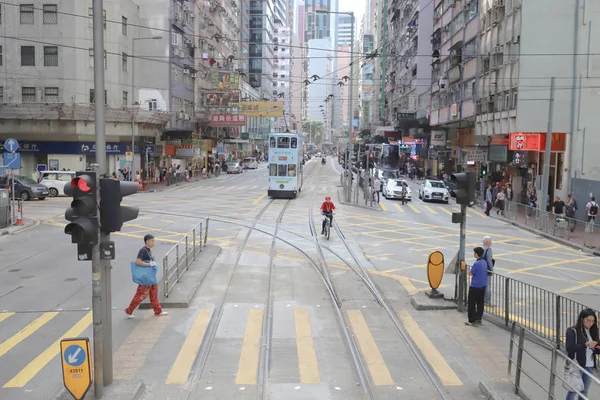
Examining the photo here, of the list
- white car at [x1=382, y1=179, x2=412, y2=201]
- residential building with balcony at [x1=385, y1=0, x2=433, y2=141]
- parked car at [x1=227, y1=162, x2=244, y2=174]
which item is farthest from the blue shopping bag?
parked car at [x1=227, y1=162, x2=244, y2=174]

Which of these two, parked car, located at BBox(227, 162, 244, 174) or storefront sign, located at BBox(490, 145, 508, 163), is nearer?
storefront sign, located at BBox(490, 145, 508, 163)

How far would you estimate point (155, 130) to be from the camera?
2069 inches

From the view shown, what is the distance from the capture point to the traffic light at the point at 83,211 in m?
6.99

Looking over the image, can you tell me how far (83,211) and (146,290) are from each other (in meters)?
4.44

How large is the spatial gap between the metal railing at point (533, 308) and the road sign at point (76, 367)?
6975 millimetres

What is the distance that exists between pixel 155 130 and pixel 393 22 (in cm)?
5137

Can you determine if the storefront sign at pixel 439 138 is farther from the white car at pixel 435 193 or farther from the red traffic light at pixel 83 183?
the red traffic light at pixel 83 183

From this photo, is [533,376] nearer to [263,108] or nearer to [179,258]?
[179,258]

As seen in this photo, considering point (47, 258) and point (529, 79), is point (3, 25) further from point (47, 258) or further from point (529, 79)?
point (529, 79)

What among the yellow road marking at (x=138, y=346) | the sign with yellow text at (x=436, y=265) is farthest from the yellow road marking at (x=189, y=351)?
the sign with yellow text at (x=436, y=265)

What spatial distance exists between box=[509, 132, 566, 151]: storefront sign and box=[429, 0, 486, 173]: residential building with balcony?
9515mm

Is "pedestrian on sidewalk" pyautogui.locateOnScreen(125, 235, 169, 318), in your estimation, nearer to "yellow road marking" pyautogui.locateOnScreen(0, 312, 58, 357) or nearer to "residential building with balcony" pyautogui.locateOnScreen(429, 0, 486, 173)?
"yellow road marking" pyautogui.locateOnScreen(0, 312, 58, 357)

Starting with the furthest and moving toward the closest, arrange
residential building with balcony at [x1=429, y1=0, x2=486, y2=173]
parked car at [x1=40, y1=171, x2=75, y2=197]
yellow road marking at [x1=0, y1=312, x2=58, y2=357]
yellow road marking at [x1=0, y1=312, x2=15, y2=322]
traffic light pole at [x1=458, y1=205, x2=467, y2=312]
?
residential building with balcony at [x1=429, y1=0, x2=486, y2=173], parked car at [x1=40, y1=171, x2=75, y2=197], traffic light pole at [x1=458, y1=205, x2=467, y2=312], yellow road marking at [x1=0, y1=312, x2=15, y2=322], yellow road marking at [x1=0, y1=312, x2=58, y2=357]

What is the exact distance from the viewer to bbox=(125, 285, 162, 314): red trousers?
11125mm
